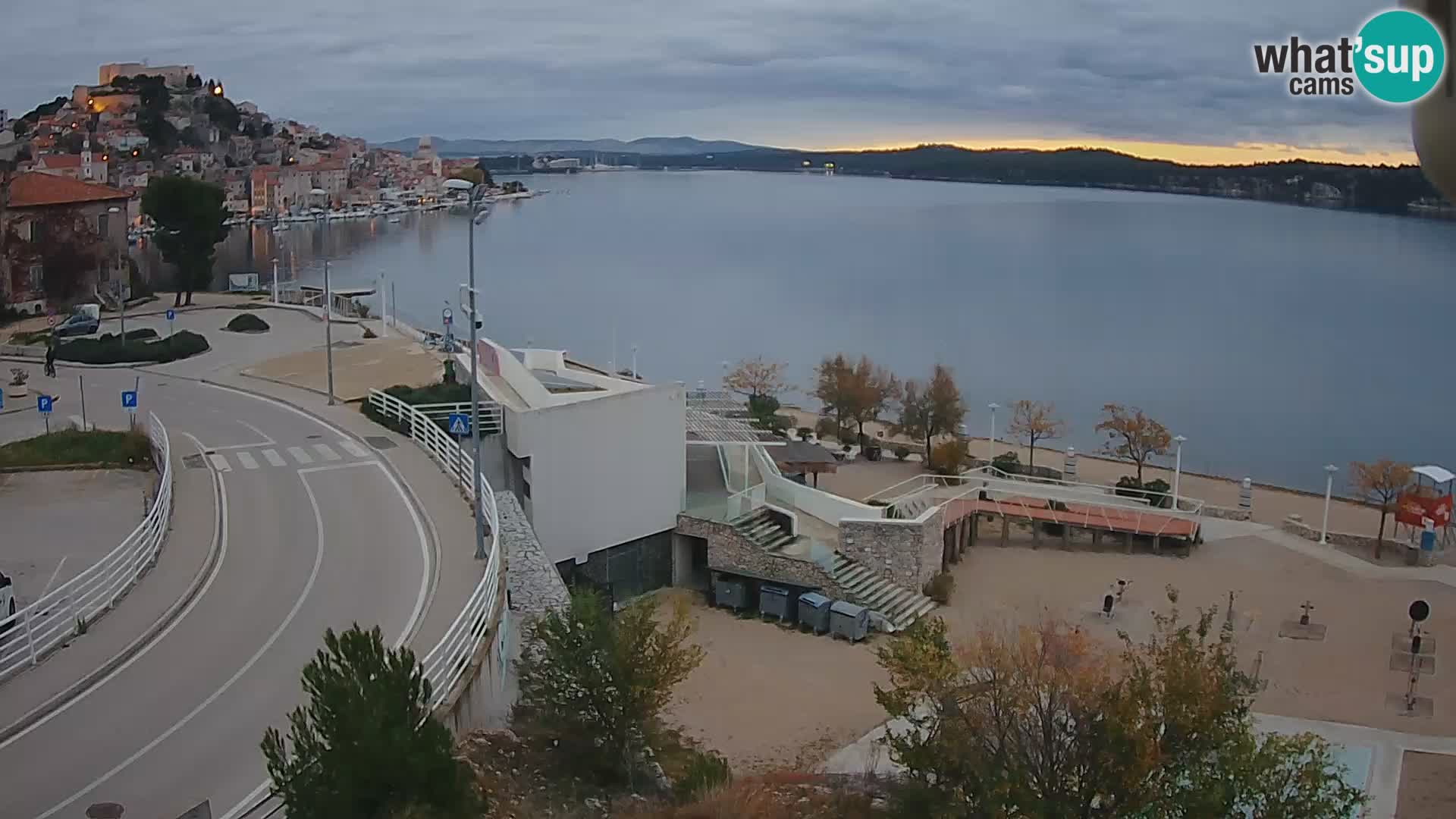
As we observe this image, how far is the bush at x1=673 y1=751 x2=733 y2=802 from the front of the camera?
35.6 ft

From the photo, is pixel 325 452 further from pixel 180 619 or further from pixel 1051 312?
pixel 1051 312

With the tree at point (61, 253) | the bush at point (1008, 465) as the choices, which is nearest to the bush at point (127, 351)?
the tree at point (61, 253)

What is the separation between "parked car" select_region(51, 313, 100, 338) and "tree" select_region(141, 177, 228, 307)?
694 cm

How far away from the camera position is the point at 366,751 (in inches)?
297

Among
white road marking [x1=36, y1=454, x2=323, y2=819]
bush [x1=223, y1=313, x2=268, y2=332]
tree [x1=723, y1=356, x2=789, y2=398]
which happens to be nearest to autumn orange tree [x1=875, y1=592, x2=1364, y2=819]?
white road marking [x1=36, y1=454, x2=323, y2=819]

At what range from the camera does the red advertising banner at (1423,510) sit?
82.2 ft

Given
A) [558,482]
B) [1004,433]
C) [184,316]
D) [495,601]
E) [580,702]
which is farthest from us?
[1004,433]

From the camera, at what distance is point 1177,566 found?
2423 cm

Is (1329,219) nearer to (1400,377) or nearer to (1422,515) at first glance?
(1400,377)

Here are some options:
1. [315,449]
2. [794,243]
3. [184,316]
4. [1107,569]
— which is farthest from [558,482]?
[794,243]

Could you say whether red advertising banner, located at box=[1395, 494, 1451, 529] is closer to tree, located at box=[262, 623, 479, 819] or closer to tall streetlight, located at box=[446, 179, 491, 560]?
tall streetlight, located at box=[446, 179, 491, 560]

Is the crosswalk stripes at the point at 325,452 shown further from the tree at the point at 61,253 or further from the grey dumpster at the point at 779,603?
the tree at the point at 61,253

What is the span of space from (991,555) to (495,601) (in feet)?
47.4

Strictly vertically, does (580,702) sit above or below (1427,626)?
above
